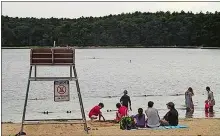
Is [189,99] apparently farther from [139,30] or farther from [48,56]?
[139,30]

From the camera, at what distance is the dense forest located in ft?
454

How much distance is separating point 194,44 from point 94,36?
3249 cm

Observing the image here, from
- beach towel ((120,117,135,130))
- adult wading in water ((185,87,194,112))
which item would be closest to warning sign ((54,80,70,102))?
beach towel ((120,117,135,130))

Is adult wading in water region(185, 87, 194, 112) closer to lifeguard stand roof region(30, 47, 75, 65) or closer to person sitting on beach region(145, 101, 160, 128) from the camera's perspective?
person sitting on beach region(145, 101, 160, 128)

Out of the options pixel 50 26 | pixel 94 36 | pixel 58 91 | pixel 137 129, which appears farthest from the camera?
pixel 94 36

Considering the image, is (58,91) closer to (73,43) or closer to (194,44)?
(73,43)

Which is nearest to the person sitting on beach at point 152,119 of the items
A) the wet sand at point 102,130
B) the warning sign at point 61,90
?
the wet sand at point 102,130

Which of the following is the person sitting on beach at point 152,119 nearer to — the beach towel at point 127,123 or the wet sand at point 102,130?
the beach towel at point 127,123

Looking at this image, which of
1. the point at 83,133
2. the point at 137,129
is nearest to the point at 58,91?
the point at 83,133

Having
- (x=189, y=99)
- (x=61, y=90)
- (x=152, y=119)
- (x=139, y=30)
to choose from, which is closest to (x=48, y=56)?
(x=61, y=90)

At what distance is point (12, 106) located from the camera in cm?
3153

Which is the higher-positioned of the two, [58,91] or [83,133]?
[58,91]

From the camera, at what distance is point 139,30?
147125 millimetres

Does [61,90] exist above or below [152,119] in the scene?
above
